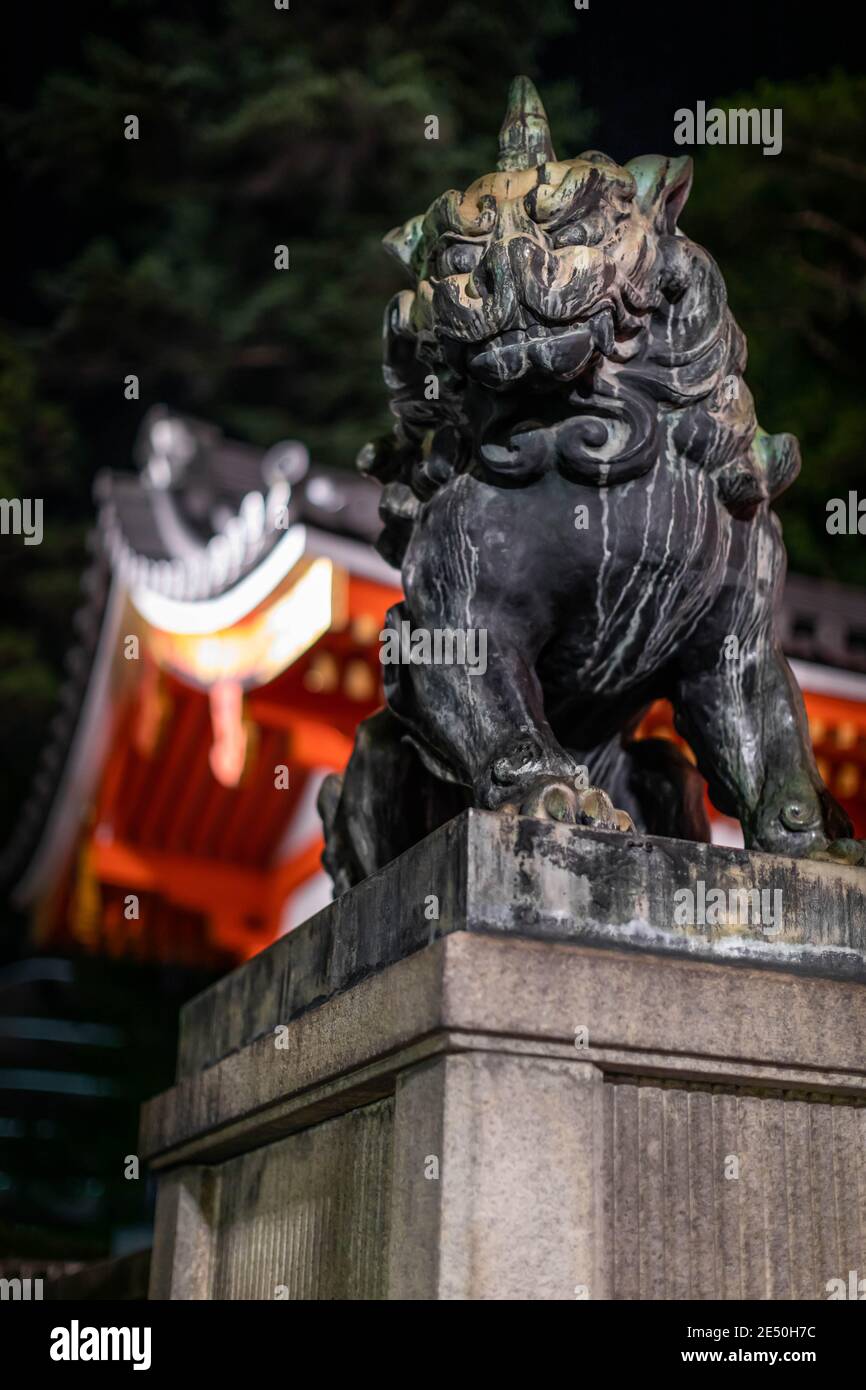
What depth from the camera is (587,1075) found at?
208 cm

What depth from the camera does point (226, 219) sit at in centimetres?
1628

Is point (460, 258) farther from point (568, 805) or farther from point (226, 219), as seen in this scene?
point (226, 219)

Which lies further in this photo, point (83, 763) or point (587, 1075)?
point (83, 763)

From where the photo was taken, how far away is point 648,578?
2.49 metres

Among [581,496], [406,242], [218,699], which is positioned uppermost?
[218,699]

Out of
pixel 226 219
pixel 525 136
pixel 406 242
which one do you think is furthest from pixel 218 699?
pixel 226 219

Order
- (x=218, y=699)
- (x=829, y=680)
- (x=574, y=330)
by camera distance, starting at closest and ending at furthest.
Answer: (x=574, y=330), (x=829, y=680), (x=218, y=699)

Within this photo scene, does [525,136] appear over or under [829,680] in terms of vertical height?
under

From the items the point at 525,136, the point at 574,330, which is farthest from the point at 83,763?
the point at 574,330

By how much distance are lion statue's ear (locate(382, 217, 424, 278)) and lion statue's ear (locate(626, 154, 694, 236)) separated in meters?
0.37

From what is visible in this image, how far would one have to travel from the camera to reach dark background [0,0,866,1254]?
1423cm

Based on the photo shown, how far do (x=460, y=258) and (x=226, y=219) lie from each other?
1463cm

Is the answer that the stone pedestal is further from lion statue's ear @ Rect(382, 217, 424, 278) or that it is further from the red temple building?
the red temple building

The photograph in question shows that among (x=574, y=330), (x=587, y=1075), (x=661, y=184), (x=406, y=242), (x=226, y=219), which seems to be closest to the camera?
(x=587, y=1075)
